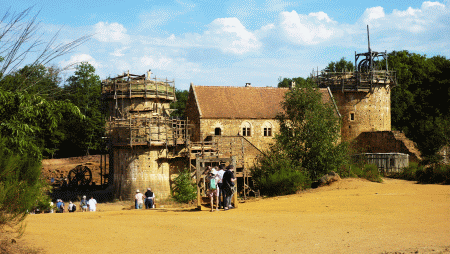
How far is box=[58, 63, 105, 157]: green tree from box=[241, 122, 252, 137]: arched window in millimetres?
21921

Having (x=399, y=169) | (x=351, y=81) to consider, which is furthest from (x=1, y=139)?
(x=351, y=81)

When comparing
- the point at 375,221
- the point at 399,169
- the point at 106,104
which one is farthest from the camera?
the point at 106,104

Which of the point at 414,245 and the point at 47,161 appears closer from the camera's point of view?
the point at 414,245

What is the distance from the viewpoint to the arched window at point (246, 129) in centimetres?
4200

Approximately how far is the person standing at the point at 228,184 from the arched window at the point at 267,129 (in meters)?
23.3

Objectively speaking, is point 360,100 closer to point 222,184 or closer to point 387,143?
point 387,143

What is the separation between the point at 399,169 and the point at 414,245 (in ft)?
91.8

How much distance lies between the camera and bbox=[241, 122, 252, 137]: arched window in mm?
42000

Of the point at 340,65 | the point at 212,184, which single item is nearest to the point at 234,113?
the point at 212,184

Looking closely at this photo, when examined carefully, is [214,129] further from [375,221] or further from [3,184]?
[3,184]

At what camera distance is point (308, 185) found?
28609 mm

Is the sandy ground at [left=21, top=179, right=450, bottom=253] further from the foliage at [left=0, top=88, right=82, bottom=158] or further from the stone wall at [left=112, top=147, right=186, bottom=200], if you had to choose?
the stone wall at [left=112, top=147, right=186, bottom=200]

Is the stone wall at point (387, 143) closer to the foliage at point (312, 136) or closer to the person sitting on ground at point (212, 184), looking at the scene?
the foliage at point (312, 136)

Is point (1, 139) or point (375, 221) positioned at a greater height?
point (1, 139)
